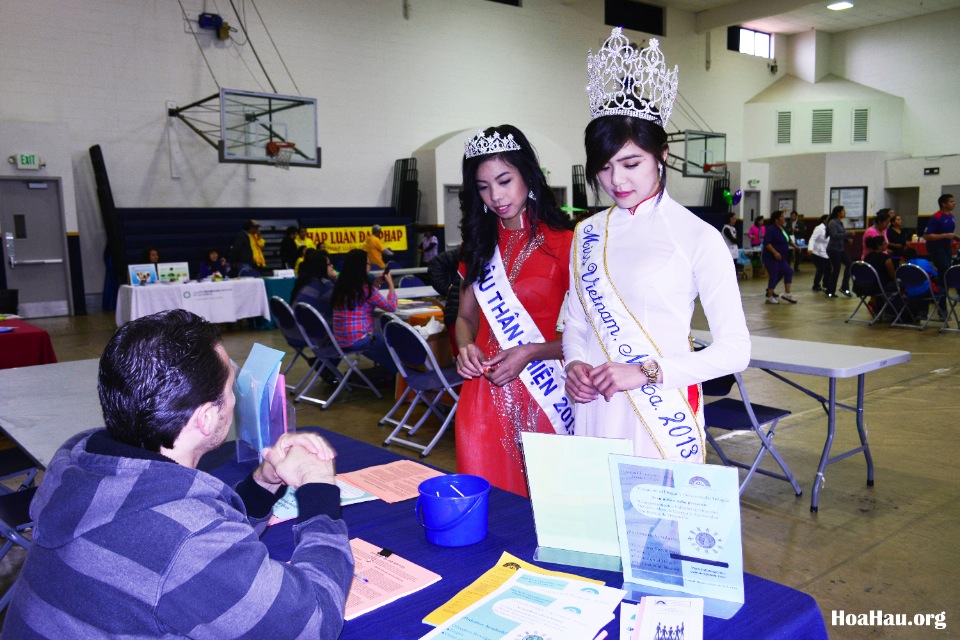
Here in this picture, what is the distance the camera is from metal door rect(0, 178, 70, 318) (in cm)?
929

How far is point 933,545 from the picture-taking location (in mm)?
2572

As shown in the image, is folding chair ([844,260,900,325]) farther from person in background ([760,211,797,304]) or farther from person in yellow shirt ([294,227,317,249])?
person in yellow shirt ([294,227,317,249])

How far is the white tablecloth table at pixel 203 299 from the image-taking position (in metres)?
7.34

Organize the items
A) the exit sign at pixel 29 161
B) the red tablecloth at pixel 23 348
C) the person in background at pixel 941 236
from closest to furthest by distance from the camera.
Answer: the red tablecloth at pixel 23 348, the person in background at pixel 941 236, the exit sign at pixel 29 161

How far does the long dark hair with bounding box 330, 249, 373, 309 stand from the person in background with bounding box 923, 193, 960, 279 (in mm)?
6518

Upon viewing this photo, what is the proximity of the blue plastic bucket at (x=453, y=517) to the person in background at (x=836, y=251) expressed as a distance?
10.0 m

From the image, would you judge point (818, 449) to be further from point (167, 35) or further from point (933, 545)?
point (167, 35)

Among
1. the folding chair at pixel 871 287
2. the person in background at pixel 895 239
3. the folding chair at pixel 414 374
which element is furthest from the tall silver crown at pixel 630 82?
the person in background at pixel 895 239

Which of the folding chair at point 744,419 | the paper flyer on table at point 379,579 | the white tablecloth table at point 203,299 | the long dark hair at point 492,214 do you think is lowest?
the folding chair at point 744,419

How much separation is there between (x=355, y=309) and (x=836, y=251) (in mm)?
7985

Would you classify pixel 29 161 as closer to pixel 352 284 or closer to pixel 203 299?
pixel 203 299

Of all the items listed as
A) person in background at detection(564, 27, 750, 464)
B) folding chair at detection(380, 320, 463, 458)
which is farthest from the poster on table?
person in background at detection(564, 27, 750, 464)

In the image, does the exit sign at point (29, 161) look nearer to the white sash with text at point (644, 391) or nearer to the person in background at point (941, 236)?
the white sash with text at point (644, 391)

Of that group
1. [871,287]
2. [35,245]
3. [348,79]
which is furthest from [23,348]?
[348,79]
